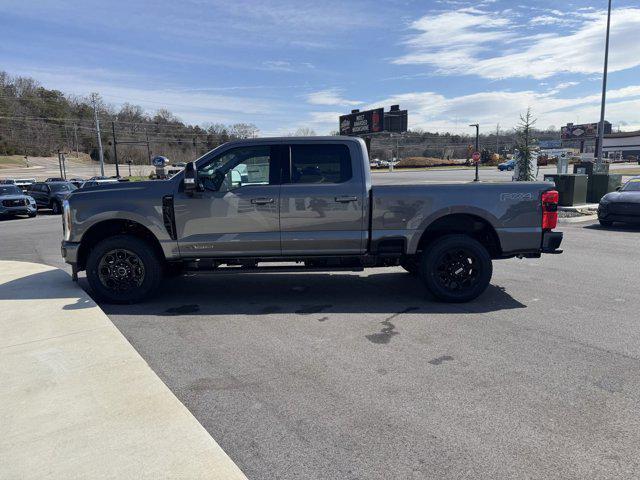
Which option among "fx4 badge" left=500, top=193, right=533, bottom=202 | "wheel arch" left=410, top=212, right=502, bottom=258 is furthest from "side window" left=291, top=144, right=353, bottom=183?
"fx4 badge" left=500, top=193, right=533, bottom=202

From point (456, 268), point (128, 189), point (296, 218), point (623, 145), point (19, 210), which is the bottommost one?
point (19, 210)

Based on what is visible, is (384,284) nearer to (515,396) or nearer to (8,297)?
(515,396)

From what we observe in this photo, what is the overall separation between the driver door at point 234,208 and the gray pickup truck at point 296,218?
0.04 feet

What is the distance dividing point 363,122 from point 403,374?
5244 cm

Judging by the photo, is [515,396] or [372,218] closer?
[515,396]

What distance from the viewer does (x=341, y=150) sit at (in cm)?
620

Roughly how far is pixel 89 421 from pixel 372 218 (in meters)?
3.91

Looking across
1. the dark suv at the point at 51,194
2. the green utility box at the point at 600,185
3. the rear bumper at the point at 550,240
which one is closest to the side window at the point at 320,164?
the rear bumper at the point at 550,240

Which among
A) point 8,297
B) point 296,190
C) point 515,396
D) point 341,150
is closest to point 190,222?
point 296,190

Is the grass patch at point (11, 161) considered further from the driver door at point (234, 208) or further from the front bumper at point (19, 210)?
the driver door at point (234, 208)

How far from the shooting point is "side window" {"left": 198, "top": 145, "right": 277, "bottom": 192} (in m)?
6.07

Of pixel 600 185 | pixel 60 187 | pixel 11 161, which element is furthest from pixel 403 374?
pixel 11 161

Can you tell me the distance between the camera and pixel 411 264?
285 inches

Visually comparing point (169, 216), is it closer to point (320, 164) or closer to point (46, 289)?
point (320, 164)
